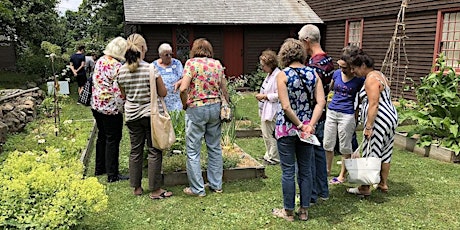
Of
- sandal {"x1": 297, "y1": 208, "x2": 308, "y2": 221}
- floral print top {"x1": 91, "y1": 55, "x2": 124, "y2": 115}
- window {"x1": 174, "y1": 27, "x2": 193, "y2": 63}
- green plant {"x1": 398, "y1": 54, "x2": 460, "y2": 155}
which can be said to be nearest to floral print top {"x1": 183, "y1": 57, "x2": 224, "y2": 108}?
floral print top {"x1": 91, "y1": 55, "x2": 124, "y2": 115}

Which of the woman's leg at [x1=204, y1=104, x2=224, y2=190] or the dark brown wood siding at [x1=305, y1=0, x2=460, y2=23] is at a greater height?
the dark brown wood siding at [x1=305, y1=0, x2=460, y2=23]

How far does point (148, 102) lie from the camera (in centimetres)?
445

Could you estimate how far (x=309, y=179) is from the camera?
398cm

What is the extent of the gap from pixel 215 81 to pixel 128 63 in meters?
0.98

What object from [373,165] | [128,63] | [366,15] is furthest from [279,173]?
[366,15]

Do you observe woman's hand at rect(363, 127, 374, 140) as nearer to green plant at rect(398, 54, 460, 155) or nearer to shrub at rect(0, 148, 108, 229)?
green plant at rect(398, 54, 460, 155)

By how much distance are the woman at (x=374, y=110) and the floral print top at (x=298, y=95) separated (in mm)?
843

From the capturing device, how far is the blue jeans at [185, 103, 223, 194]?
4.56 meters

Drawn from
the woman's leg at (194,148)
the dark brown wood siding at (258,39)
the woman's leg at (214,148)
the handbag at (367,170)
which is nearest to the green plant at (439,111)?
the handbag at (367,170)

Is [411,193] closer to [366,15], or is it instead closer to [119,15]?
[366,15]

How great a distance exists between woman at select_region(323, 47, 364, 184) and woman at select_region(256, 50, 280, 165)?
810mm

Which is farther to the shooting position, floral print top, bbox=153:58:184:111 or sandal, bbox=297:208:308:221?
floral print top, bbox=153:58:184:111

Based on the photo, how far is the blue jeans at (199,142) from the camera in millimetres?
4562

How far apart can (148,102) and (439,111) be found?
4.76 m
